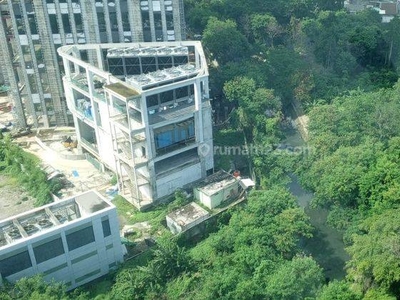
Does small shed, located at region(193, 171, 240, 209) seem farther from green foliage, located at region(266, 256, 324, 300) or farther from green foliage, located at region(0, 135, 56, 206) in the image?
green foliage, located at region(0, 135, 56, 206)

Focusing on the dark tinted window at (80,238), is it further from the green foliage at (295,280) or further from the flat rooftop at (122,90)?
the green foliage at (295,280)

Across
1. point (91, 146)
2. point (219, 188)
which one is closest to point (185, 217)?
point (219, 188)

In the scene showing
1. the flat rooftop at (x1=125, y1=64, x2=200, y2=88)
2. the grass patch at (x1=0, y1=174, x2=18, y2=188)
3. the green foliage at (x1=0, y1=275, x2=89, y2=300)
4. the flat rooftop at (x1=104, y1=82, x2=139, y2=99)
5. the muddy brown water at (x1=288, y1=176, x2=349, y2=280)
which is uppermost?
the flat rooftop at (x1=125, y1=64, x2=200, y2=88)

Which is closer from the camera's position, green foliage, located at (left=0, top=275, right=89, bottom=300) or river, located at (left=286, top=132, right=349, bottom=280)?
green foliage, located at (left=0, top=275, right=89, bottom=300)

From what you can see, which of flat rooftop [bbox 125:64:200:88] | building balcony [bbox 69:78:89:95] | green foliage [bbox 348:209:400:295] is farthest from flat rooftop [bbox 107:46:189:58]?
green foliage [bbox 348:209:400:295]

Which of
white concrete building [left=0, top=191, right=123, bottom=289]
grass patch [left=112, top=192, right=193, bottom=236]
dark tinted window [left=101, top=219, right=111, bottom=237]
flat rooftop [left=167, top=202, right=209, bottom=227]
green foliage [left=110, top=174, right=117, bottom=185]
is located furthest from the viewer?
green foliage [left=110, top=174, right=117, bottom=185]

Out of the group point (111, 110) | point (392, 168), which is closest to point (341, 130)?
point (392, 168)

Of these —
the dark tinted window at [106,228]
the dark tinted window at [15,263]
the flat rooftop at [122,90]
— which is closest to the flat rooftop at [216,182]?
the flat rooftop at [122,90]
